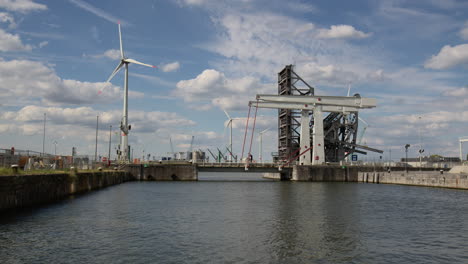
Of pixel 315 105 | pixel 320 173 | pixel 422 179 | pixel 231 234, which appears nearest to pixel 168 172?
pixel 320 173

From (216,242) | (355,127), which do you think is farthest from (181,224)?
(355,127)

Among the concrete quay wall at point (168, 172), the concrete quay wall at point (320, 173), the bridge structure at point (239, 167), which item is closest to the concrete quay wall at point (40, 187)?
the concrete quay wall at point (168, 172)

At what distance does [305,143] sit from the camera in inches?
3834

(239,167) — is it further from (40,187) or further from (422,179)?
(40,187)

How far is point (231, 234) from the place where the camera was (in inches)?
1056

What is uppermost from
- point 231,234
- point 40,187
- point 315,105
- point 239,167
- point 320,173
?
point 315,105

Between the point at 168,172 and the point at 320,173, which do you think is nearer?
the point at 320,173

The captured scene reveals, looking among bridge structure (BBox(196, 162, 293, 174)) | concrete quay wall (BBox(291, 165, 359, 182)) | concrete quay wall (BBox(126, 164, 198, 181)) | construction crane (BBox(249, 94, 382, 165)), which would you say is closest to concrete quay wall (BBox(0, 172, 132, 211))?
concrete quay wall (BBox(126, 164, 198, 181))

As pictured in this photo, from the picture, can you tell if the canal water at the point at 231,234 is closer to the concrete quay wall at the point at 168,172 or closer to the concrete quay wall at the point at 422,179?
the concrete quay wall at the point at 422,179

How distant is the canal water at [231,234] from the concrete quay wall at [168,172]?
189 feet

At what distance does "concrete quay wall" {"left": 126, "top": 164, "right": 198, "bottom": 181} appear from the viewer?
9962 centimetres

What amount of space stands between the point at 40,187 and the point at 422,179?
65823 mm

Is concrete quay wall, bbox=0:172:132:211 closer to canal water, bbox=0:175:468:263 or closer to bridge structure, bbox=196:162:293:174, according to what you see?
canal water, bbox=0:175:468:263

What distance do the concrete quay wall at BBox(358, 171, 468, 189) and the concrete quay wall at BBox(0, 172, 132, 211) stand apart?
58.3 metres
